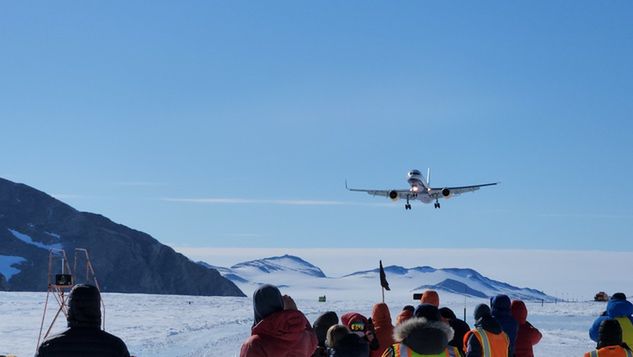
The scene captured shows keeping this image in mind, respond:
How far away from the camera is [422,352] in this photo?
596 cm

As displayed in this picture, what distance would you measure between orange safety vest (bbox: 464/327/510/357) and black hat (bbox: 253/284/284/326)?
3.14 meters

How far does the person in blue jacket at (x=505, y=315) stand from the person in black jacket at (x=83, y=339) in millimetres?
5582

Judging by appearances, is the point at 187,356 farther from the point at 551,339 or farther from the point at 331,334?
the point at 331,334

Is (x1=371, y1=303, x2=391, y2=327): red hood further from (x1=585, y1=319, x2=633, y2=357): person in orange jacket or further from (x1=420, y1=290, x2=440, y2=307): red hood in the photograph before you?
(x1=585, y1=319, x2=633, y2=357): person in orange jacket

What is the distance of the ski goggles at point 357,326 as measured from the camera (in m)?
8.14

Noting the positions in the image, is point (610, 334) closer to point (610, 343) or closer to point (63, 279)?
point (610, 343)

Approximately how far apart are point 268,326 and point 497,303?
4.40 metres

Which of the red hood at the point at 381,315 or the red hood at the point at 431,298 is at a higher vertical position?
the red hood at the point at 431,298

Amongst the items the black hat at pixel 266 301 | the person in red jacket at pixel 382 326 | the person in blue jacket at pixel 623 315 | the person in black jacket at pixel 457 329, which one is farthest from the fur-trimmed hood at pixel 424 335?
the person in blue jacket at pixel 623 315

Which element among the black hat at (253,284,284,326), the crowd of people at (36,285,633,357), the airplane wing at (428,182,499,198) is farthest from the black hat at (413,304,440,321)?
the airplane wing at (428,182,499,198)

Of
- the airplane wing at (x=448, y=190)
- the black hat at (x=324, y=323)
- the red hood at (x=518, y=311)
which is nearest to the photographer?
the black hat at (x=324, y=323)

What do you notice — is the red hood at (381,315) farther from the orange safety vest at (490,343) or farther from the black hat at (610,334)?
the black hat at (610,334)

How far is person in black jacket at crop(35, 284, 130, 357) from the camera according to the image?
5.09m

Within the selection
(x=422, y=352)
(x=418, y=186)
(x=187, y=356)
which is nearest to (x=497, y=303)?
(x=422, y=352)
